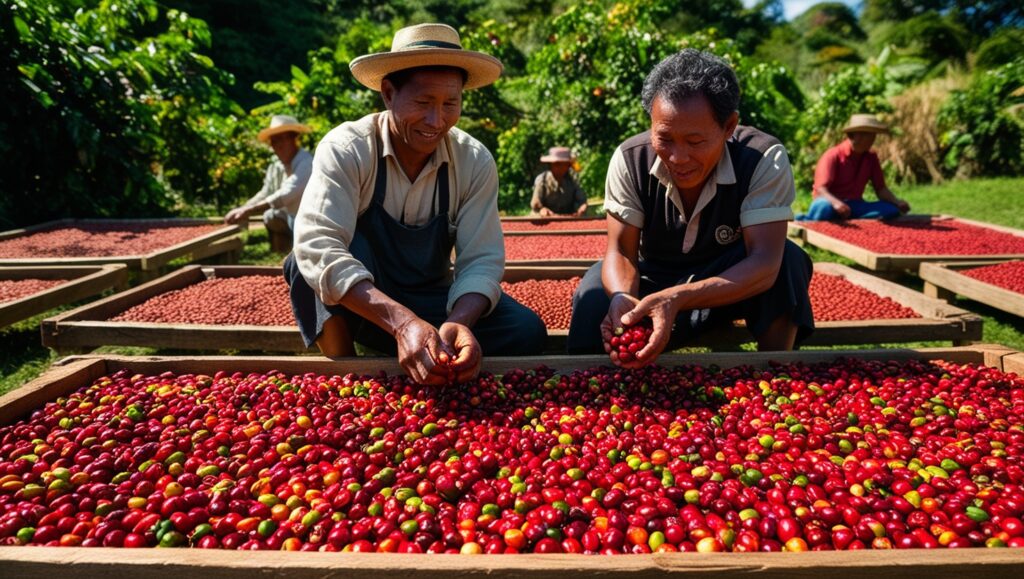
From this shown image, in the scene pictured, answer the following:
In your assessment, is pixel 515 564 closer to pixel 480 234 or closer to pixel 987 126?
pixel 480 234

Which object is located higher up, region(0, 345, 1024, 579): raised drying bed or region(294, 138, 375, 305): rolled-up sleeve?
region(294, 138, 375, 305): rolled-up sleeve

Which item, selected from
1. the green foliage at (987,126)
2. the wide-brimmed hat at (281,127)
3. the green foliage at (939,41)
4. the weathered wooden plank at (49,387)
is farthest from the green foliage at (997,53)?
the weathered wooden plank at (49,387)

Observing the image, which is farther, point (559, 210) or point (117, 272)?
point (559, 210)

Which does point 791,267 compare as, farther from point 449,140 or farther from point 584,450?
point 449,140

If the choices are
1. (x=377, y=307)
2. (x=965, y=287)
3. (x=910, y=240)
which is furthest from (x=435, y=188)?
(x=910, y=240)

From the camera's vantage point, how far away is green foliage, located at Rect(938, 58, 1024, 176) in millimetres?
12594

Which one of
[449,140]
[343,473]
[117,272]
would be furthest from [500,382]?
[117,272]

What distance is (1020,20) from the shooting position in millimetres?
25219

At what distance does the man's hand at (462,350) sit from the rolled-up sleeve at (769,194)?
1.26m

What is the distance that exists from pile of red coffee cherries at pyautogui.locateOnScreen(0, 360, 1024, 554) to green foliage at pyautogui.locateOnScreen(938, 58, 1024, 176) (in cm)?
1304

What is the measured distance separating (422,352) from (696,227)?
A: 1.38 m

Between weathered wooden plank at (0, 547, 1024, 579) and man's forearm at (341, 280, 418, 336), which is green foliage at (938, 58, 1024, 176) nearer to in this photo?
man's forearm at (341, 280, 418, 336)

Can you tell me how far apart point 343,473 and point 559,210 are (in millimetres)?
7048

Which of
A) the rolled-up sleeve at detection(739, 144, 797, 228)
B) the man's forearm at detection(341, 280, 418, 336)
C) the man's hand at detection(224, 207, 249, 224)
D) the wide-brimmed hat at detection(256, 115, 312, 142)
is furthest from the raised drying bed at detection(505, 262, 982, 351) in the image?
the man's hand at detection(224, 207, 249, 224)
